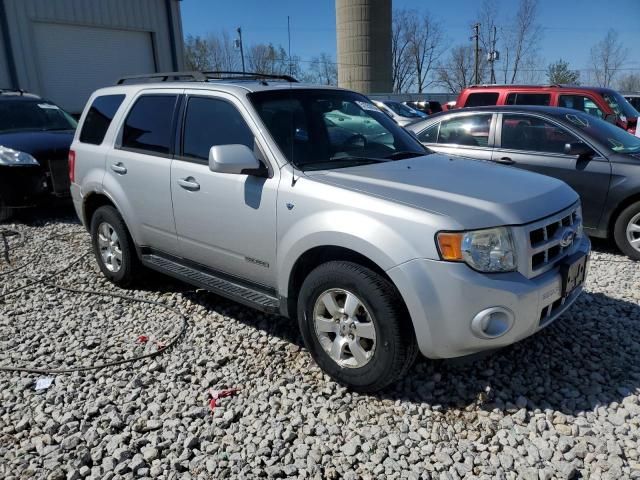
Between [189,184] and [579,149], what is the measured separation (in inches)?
168

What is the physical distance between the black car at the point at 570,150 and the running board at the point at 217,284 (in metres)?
3.88

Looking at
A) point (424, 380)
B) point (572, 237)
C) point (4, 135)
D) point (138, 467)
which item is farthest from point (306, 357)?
point (4, 135)

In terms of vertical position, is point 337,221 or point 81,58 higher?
point 81,58

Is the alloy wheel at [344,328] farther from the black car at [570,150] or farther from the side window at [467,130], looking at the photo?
the side window at [467,130]

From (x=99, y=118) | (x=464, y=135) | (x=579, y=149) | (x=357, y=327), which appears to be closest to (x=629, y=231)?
(x=579, y=149)

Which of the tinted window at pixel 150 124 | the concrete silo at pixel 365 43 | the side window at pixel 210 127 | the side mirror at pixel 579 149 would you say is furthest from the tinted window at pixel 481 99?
the concrete silo at pixel 365 43

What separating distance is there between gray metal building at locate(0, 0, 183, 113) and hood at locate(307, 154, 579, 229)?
14.3 metres

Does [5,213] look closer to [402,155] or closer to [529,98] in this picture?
[402,155]

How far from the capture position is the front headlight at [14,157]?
23.7 ft

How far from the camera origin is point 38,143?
24.7 ft

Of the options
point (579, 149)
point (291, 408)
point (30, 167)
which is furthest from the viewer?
point (30, 167)

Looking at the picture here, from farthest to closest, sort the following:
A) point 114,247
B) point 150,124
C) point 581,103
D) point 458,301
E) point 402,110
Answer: point 402,110
point 581,103
point 114,247
point 150,124
point 458,301

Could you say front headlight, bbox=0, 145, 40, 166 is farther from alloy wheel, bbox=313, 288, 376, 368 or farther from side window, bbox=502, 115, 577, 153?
side window, bbox=502, 115, 577, 153

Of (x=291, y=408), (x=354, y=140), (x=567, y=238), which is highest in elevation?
(x=354, y=140)
